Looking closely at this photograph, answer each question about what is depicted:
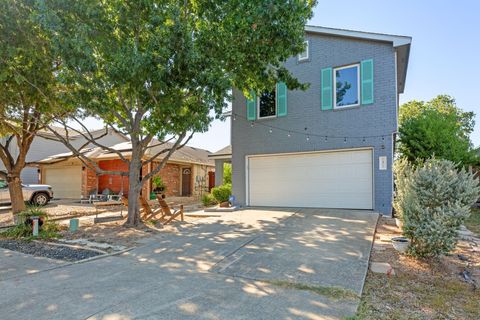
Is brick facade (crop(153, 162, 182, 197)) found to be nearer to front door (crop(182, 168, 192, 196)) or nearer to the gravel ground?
front door (crop(182, 168, 192, 196))

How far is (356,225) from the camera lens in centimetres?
798

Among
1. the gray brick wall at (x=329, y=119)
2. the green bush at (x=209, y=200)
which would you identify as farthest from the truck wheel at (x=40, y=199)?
the gray brick wall at (x=329, y=119)

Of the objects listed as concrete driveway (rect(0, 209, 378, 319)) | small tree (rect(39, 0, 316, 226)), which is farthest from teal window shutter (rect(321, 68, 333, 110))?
concrete driveway (rect(0, 209, 378, 319))

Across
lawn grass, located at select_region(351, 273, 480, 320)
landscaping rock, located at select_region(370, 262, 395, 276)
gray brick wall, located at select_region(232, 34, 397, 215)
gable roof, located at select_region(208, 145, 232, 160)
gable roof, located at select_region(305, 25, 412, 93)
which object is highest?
gable roof, located at select_region(305, 25, 412, 93)

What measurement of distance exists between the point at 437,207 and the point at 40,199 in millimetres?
17679

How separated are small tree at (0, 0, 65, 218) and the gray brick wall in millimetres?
7275

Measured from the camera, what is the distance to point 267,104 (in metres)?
12.8

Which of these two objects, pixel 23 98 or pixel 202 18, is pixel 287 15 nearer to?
pixel 202 18

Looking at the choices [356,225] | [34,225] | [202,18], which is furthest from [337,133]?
[34,225]

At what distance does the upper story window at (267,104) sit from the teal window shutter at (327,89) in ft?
6.89

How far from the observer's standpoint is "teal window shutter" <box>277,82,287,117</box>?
12.2m

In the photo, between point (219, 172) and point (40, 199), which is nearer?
point (40, 199)

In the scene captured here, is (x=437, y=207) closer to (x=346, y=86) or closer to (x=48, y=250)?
(x=346, y=86)

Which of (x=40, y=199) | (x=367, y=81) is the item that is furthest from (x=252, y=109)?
(x=40, y=199)
